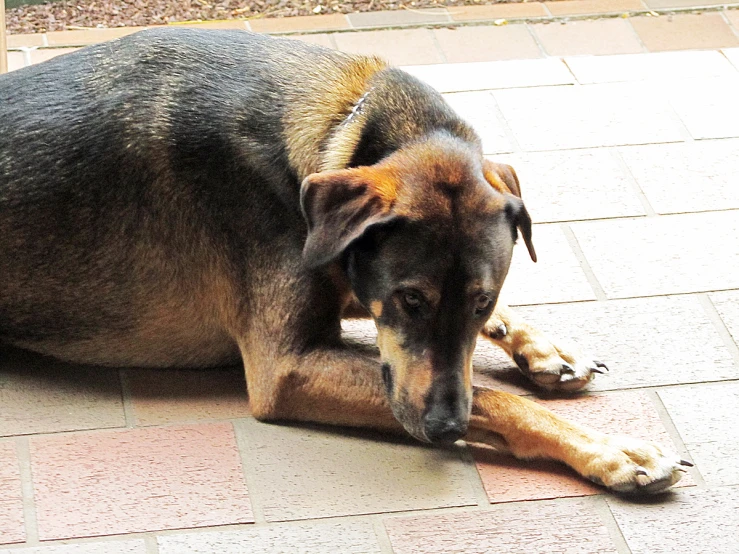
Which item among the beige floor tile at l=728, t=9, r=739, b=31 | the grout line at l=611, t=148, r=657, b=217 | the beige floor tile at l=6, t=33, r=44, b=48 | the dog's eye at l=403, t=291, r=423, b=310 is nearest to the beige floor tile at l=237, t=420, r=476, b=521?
the dog's eye at l=403, t=291, r=423, b=310

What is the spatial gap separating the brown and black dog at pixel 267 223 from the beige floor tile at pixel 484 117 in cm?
129

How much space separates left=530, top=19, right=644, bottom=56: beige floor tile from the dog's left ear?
88.3 inches

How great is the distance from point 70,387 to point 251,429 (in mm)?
557

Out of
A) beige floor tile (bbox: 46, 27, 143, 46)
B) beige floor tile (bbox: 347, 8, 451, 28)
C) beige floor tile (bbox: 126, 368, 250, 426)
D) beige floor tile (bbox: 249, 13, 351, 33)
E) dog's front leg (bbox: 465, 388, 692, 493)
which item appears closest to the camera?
dog's front leg (bbox: 465, 388, 692, 493)

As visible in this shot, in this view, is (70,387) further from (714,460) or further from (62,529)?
(714,460)

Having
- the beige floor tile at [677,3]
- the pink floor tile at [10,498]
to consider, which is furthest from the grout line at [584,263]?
the beige floor tile at [677,3]

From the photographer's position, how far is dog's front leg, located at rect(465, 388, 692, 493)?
305 cm

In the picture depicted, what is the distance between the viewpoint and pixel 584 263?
392cm

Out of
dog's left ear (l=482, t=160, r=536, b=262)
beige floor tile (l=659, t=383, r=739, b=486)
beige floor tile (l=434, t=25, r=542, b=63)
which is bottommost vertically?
beige floor tile (l=659, t=383, r=739, b=486)

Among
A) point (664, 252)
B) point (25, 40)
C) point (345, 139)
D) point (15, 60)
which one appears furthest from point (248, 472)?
point (25, 40)

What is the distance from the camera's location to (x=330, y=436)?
325 cm

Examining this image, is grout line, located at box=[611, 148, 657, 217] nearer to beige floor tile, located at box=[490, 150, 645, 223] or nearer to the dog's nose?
beige floor tile, located at box=[490, 150, 645, 223]

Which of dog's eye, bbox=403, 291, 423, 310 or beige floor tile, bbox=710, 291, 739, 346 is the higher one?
dog's eye, bbox=403, 291, 423, 310

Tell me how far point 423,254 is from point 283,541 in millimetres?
795
